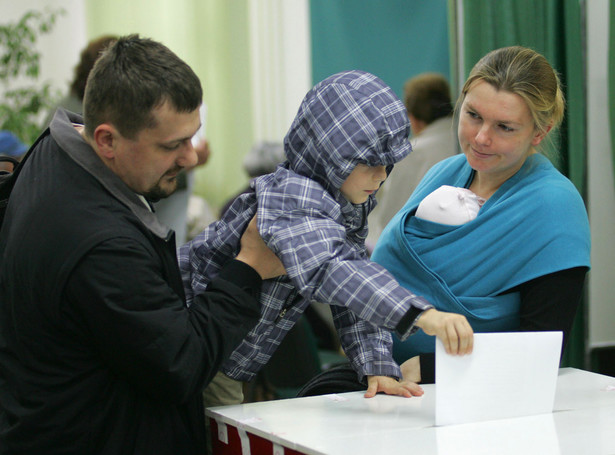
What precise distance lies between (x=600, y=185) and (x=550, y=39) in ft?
2.09

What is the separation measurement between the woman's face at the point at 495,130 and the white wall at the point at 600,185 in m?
1.40

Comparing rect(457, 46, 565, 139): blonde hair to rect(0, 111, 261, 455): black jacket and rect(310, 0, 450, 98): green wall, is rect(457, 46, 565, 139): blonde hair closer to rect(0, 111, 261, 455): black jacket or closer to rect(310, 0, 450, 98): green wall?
rect(0, 111, 261, 455): black jacket

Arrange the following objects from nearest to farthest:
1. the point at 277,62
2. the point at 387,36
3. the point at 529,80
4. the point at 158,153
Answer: the point at 158,153
the point at 529,80
the point at 387,36
the point at 277,62

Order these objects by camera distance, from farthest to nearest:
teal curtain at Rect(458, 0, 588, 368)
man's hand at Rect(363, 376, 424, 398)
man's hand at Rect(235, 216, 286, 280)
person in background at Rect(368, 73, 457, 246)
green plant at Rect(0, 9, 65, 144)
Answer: green plant at Rect(0, 9, 65, 144) < person in background at Rect(368, 73, 457, 246) < teal curtain at Rect(458, 0, 588, 368) < man's hand at Rect(363, 376, 424, 398) < man's hand at Rect(235, 216, 286, 280)

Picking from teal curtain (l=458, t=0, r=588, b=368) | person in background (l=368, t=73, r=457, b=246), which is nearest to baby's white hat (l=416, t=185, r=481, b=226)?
person in background (l=368, t=73, r=457, b=246)

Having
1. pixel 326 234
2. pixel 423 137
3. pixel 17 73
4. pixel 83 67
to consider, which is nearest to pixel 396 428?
pixel 326 234

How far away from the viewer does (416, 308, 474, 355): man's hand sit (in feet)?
4.47

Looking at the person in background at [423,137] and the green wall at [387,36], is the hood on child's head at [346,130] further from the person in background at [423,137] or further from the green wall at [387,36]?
the green wall at [387,36]

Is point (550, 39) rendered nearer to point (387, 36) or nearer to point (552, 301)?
point (387, 36)

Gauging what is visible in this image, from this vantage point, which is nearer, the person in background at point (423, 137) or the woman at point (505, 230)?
the woman at point (505, 230)

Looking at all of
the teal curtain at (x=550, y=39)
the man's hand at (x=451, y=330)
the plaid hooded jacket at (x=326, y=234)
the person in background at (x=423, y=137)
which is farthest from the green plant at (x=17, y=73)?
the man's hand at (x=451, y=330)

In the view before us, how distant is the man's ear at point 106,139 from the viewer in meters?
1.32

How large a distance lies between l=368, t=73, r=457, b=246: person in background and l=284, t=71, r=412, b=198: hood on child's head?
134 centimetres

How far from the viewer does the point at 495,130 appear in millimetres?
1739
